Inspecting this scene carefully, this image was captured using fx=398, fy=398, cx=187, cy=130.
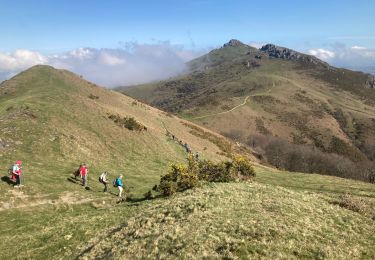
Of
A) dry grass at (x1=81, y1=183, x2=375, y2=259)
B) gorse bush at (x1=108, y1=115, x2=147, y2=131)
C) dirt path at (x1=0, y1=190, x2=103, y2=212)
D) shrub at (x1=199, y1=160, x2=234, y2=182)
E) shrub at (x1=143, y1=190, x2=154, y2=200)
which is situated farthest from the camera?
gorse bush at (x1=108, y1=115, x2=147, y2=131)

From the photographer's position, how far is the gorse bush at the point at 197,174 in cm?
3028

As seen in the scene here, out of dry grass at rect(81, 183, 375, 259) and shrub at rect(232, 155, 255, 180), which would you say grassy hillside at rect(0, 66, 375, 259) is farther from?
shrub at rect(232, 155, 255, 180)

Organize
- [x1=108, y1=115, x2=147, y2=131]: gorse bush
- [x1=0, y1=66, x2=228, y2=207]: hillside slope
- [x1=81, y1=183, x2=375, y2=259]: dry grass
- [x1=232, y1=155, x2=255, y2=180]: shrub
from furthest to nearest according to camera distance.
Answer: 1. [x1=108, y1=115, x2=147, y2=131]: gorse bush
2. [x1=232, y1=155, x2=255, y2=180]: shrub
3. [x1=0, y1=66, x2=228, y2=207]: hillside slope
4. [x1=81, y1=183, x2=375, y2=259]: dry grass

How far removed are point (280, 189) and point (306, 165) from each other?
11041 cm

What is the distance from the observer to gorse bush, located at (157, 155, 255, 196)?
99.3ft

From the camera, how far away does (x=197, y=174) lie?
33.3 m

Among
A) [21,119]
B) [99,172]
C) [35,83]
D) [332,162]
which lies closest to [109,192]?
[99,172]

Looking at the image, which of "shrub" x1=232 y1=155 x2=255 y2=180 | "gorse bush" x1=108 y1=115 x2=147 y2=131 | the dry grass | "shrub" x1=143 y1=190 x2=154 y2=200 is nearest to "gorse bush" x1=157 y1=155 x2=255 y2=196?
"shrub" x1=232 y1=155 x2=255 y2=180

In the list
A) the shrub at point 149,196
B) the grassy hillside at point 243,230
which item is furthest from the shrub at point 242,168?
the grassy hillside at point 243,230

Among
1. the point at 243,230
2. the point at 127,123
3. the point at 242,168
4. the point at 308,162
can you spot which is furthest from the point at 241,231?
the point at 308,162

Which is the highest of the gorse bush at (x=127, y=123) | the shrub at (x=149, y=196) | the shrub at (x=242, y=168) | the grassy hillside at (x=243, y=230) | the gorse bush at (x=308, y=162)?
the gorse bush at (x=127, y=123)

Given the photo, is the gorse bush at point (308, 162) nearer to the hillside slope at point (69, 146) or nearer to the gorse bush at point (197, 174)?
the hillside slope at point (69, 146)

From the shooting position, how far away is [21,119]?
47750mm

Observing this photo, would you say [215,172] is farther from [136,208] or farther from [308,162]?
[308,162]
